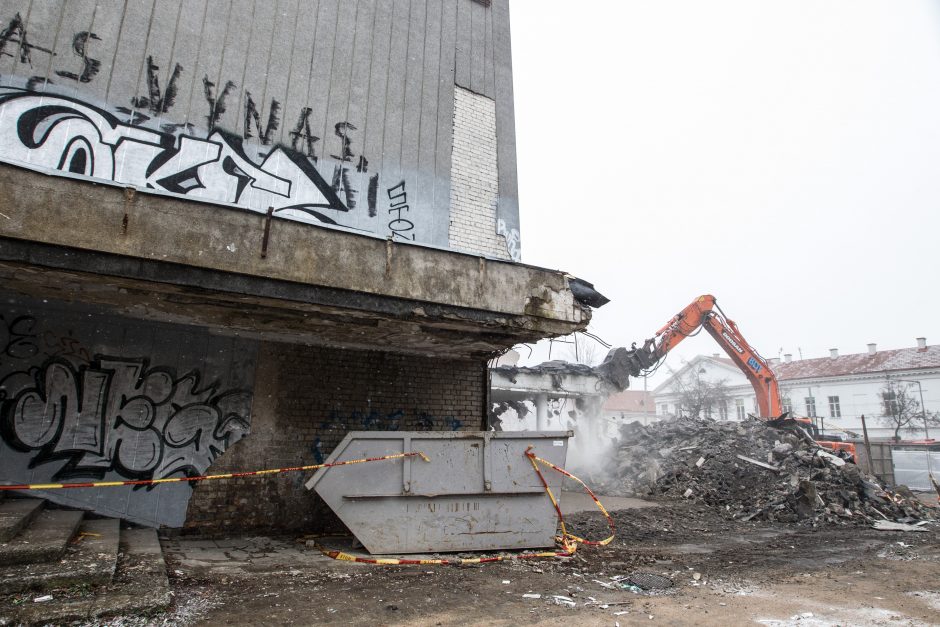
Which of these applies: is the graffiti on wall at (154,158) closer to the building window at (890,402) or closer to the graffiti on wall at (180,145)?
the graffiti on wall at (180,145)

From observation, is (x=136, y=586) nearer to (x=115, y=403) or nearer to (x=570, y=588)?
(x=115, y=403)

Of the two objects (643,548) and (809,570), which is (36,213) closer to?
(643,548)

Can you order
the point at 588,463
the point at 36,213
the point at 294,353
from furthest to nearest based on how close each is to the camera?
the point at 588,463, the point at 294,353, the point at 36,213

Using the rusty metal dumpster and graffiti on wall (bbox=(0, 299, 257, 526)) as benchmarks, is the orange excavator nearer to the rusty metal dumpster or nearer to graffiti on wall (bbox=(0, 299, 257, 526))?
the rusty metal dumpster

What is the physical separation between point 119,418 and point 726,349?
630 inches

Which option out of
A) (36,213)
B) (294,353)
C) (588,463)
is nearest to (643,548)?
(294,353)

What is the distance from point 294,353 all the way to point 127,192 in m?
3.35

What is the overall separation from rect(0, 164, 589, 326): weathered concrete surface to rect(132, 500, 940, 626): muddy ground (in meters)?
2.94

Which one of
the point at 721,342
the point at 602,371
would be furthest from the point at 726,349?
the point at 602,371

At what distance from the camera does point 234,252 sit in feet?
17.3

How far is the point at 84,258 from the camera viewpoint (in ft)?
15.7

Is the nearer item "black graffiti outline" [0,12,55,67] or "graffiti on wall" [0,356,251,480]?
"graffiti on wall" [0,356,251,480]

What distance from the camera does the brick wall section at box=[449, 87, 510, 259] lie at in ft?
29.2

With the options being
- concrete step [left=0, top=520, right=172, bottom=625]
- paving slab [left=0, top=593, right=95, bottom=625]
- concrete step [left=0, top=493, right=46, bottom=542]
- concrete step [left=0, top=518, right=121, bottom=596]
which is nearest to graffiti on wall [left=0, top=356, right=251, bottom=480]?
concrete step [left=0, top=493, right=46, bottom=542]
